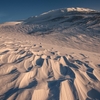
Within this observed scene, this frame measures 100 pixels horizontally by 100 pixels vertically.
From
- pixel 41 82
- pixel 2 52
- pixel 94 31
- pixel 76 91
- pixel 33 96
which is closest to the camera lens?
pixel 33 96

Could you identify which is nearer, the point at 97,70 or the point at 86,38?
the point at 97,70

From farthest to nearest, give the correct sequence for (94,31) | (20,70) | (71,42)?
(94,31) < (71,42) < (20,70)

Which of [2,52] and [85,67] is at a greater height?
[2,52]

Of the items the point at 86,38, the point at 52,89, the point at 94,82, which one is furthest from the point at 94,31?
the point at 52,89

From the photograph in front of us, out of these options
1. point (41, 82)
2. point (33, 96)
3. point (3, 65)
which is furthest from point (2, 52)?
point (33, 96)

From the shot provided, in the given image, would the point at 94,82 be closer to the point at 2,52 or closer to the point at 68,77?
the point at 68,77

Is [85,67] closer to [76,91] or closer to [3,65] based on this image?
[76,91]

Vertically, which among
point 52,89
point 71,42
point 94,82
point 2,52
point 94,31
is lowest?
point 52,89
